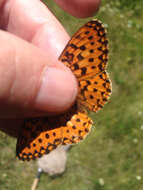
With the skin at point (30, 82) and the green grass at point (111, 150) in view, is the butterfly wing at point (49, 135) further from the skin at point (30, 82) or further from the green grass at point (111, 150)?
the green grass at point (111, 150)

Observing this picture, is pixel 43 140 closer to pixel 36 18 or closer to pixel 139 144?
pixel 36 18

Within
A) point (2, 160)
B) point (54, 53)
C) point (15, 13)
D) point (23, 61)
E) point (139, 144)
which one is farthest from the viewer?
point (139, 144)

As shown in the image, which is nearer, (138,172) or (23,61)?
(23,61)

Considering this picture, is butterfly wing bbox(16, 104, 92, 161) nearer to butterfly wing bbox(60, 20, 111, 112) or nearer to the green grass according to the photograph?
butterfly wing bbox(60, 20, 111, 112)

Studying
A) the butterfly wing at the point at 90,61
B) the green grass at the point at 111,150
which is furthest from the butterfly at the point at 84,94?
the green grass at the point at 111,150

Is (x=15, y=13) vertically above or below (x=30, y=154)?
above

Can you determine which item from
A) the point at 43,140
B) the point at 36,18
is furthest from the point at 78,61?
the point at 36,18

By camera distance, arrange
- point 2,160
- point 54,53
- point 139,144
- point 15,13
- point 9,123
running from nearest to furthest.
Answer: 1. point 9,123
2. point 54,53
3. point 15,13
4. point 2,160
5. point 139,144
